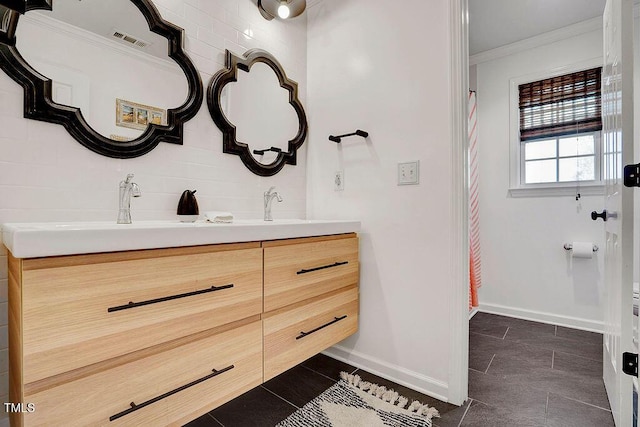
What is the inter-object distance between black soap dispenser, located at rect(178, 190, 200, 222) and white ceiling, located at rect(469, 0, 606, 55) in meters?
2.52

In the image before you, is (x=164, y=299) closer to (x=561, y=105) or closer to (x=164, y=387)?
(x=164, y=387)

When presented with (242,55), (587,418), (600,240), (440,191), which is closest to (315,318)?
(440,191)

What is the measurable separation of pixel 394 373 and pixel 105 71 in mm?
2019

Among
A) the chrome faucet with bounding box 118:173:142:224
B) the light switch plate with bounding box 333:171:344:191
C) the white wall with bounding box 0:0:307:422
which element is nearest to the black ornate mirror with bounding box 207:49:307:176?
the white wall with bounding box 0:0:307:422

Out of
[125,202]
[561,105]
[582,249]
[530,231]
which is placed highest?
[561,105]

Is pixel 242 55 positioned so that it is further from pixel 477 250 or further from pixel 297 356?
pixel 477 250

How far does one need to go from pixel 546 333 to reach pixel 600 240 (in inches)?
34.3

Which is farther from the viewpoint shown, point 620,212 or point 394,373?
point 394,373

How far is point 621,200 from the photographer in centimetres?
125

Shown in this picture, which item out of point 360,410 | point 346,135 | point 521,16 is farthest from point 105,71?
point 521,16

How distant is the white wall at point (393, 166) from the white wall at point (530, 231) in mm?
1784

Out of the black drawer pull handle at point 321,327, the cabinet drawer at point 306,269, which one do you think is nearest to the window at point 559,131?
the cabinet drawer at point 306,269

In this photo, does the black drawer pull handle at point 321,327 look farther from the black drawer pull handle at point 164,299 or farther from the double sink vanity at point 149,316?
the black drawer pull handle at point 164,299

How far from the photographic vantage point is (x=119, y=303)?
0.88 meters
